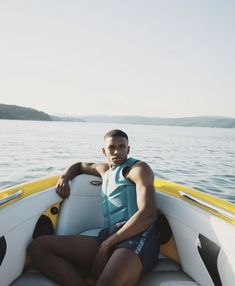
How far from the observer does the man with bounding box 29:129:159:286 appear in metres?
2.03

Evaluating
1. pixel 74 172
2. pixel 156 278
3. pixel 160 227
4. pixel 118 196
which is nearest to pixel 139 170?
pixel 118 196

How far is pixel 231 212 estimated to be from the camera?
2.23 m

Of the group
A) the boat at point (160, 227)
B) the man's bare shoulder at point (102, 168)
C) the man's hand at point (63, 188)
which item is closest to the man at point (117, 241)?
the boat at point (160, 227)

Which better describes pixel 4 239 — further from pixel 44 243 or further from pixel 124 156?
pixel 124 156

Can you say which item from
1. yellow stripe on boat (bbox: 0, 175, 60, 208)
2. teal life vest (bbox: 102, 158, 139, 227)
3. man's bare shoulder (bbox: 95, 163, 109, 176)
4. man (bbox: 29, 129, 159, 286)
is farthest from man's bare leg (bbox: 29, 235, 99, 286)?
man's bare shoulder (bbox: 95, 163, 109, 176)

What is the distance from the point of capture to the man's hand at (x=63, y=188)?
2.84m

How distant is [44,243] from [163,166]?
8706 mm

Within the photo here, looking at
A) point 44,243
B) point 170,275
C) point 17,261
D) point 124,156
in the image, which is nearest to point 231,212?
point 170,275

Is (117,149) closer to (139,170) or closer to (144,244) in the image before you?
(139,170)

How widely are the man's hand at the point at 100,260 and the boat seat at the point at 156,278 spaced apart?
0.28 meters

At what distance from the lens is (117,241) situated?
2.14 m

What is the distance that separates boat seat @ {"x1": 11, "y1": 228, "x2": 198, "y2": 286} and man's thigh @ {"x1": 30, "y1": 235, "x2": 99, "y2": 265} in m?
0.20

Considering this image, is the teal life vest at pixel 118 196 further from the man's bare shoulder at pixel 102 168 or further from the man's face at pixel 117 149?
the man's bare shoulder at pixel 102 168

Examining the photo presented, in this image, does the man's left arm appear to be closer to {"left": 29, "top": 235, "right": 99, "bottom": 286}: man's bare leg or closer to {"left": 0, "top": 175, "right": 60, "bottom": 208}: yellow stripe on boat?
{"left": 29, "top": 235, "right": 99, "bottom": 286}: man's bare leg
